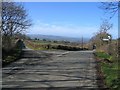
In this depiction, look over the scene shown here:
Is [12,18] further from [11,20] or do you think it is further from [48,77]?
[48,77]

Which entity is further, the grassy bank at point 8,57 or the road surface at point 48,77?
the grassy bank at point 8,57

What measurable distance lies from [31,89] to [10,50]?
2215 centimetres

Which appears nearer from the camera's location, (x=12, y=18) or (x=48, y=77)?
(x=48, y=77)

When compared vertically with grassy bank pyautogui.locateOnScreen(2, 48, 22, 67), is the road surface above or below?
below

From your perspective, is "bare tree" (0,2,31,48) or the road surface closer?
the road surface

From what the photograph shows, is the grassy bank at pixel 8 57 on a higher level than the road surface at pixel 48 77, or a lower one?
higher

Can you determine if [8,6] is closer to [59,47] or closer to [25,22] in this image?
[25,22]

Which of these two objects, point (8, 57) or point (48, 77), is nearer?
point (48, 77)

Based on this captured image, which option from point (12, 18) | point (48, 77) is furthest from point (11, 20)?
point (48, 77)

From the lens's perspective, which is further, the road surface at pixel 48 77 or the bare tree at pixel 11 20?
the bare tree at pixel 11 20

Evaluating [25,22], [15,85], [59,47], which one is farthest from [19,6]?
[59,47]

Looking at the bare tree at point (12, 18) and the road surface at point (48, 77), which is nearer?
the road surface at point (48, 77)

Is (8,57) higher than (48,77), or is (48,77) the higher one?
(8,57)

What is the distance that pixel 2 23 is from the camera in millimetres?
34812
